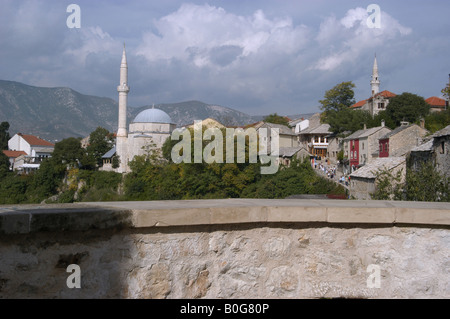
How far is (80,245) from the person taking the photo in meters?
3.76

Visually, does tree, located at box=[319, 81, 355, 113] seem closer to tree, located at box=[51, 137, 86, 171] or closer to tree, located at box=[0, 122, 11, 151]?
tree, located at box=[51, 137, 86, 171]

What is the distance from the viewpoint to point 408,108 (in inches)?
2441

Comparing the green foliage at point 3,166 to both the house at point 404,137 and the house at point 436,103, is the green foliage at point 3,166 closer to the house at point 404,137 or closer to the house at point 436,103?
the house at point 404,137

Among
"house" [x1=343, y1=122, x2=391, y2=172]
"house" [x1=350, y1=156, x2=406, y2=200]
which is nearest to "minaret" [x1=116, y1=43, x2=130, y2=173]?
"house" [x1=343, y1=122, x2=391, y2=172]

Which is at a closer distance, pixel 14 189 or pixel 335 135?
pixel 335 135

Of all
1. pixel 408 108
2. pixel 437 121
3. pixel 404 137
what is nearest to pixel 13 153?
pixel 408 108

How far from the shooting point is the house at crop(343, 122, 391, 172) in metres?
52.1

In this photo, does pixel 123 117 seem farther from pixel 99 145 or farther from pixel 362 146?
pixel 362 146

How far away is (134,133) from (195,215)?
7463 centimetres

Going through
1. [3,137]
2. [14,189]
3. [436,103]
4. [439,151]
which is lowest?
[14,189]

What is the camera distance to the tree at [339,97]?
77625mm

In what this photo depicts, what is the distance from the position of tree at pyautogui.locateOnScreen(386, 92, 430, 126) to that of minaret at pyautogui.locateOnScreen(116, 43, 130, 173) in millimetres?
40512
